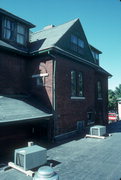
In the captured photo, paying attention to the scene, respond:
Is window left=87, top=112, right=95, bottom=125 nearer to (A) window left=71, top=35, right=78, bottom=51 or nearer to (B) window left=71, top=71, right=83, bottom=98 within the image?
(B) window left=71, top=71, right=83, bottom=98

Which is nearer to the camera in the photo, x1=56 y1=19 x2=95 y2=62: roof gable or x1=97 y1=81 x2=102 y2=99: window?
x1=56 y1=19 x2=95 y2=62: roof gable

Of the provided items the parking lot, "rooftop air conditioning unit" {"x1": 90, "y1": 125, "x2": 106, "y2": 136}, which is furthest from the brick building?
the parking lot

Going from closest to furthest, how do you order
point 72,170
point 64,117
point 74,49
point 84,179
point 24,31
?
point 84,179, point 72,170, point 64,117, point 24,31, point 74,49

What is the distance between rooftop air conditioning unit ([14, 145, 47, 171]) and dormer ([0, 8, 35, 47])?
9414mm

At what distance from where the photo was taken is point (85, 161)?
854cm

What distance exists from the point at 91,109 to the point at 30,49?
913cm

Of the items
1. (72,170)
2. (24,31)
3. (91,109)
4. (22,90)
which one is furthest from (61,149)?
(24,31)

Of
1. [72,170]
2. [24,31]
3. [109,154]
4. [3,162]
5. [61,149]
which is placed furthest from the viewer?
[24,31]

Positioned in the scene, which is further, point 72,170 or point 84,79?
point 84,79

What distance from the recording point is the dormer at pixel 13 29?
13359 millimetres

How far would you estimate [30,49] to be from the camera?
14922mm

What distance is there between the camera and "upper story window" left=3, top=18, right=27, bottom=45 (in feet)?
44.5

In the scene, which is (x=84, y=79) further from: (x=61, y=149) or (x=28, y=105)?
(x=61, y=149)

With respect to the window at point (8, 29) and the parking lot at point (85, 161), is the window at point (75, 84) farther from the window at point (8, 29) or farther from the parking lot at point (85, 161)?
the window at point (8, 29)
